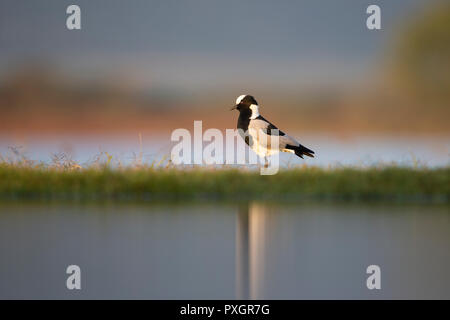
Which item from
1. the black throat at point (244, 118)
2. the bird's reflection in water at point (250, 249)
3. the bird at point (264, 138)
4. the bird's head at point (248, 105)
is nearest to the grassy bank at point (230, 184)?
the bird's reflection in water at point (250, 249)

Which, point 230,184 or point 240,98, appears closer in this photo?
point 230,184

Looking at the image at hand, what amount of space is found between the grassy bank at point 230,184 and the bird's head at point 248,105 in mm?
2114

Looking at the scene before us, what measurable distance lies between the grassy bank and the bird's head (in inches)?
83.2

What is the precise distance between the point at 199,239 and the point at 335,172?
9.88 ft

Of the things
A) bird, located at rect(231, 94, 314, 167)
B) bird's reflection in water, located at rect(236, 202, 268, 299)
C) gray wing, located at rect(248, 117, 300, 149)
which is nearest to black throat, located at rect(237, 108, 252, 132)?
bird, located at rect(231, 94, 314, 167)

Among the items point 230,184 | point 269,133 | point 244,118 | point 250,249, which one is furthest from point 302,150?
point 250,249

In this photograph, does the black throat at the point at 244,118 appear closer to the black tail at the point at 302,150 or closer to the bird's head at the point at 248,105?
the bird's head at the point at 248,105

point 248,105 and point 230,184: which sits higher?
point 248,105

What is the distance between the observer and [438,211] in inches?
247

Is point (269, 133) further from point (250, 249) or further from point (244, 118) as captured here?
point (250, 249)

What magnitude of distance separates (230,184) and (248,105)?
2674 millimetres

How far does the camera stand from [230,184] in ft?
23.5

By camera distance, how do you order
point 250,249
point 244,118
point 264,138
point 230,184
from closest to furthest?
point 250,249
point 230,184
point 264,138
point 244,118

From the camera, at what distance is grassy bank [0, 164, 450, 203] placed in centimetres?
711
